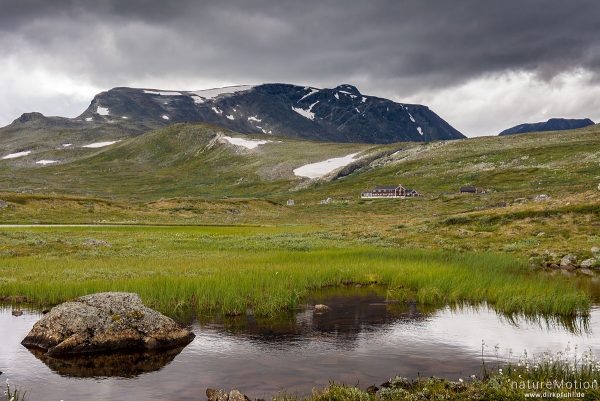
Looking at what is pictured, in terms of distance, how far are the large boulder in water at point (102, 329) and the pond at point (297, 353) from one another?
1.94 ft

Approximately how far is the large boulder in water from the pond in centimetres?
59

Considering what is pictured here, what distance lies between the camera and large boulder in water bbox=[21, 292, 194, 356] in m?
16.2

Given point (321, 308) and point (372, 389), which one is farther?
point (321, 308)

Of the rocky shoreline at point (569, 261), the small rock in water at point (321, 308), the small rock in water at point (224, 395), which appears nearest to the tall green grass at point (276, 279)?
the small rock in water at point (321, 308)

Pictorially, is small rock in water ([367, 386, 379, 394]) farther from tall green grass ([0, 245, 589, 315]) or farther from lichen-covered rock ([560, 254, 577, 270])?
lichen-covered rock ([560, 254, 577, 270])

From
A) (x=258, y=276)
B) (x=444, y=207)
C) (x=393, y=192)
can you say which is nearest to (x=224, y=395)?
(x=258, y=276)

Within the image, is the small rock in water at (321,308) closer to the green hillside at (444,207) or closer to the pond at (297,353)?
the pond at (297,353)

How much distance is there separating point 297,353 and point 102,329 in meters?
6.80

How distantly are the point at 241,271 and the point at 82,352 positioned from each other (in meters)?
12.8

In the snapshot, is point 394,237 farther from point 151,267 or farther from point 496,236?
point 151,267

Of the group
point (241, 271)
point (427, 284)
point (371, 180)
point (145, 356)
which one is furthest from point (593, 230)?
point (371, 180)

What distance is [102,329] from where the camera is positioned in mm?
16594

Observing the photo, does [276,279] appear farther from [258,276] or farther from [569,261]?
[569,261]

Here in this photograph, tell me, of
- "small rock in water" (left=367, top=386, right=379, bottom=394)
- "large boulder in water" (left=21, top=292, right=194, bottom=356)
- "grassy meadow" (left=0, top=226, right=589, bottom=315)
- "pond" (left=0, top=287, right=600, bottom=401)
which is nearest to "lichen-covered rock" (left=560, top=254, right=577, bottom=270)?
"grassy meadow" (left=0, top=226, right=589, bottom=315)
